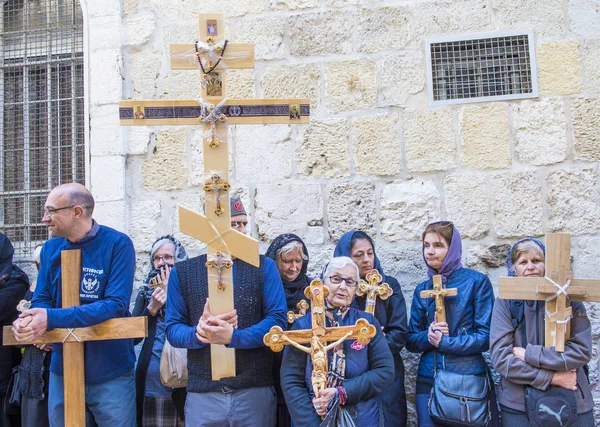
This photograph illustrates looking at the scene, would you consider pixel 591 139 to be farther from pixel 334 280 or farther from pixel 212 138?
pixel 212 138

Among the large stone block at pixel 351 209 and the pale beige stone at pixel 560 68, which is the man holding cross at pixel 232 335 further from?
the pale beige stone at pixel 560 68

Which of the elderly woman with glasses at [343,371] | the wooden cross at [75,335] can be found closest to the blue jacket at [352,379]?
the elderly woman with glasses at [343,371]

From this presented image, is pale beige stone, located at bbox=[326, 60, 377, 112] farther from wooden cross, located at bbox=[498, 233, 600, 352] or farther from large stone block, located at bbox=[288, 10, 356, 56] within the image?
wooden cross, located at bbox=[498, 233, 600, 352]

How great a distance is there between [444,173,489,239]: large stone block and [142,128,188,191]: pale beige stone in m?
1.92

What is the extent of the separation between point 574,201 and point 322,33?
2134 mm

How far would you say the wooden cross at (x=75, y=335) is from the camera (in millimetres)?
3471

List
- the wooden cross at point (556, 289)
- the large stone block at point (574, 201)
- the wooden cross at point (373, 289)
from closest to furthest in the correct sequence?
the wooden cross at point (556, 289) < the wooden cross at point (373, 289) < the large stone block at point (574, 201)

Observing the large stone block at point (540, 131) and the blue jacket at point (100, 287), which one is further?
the large stone block at point (540, 131)

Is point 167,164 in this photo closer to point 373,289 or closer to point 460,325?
point 373,289

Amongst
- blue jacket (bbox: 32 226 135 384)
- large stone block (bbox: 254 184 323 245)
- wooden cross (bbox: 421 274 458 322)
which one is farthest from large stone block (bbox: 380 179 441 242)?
blue jacket (bbox: 32 226 135 384)

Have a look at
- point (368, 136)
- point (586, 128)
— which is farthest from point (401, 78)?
point (586, 128)

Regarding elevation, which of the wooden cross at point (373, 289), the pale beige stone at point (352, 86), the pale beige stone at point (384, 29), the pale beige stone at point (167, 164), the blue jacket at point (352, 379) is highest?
the pale beige stone at point (384, 29)

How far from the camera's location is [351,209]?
4.87 metres

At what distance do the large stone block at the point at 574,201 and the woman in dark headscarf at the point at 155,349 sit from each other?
2513 millimetres
